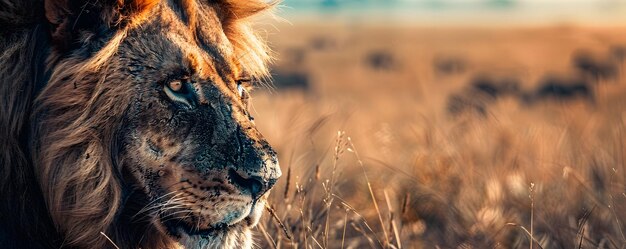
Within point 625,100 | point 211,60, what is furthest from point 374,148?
point 211,60

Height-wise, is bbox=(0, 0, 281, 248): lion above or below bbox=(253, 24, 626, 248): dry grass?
above

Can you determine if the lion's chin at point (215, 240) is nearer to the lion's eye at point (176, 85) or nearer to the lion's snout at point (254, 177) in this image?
the lion's snout at point (254, 177)

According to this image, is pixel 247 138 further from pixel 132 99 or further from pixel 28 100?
pixel 28 100

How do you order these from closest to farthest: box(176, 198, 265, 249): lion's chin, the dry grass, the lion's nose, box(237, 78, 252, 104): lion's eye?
the lion's nose < box(176, 198, 265, 249): lion's chin < box(237, 78, 252, 104): lion's eye < the dry grass

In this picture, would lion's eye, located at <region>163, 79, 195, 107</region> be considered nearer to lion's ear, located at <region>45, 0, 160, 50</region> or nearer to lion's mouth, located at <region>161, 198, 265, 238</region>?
lion's ear, located at <region>45, 0, 160, 50</region>

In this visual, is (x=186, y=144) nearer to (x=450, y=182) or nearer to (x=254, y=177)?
(x=254, y=177)

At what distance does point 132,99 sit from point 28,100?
36cm

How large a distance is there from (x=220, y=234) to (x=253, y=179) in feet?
0.85

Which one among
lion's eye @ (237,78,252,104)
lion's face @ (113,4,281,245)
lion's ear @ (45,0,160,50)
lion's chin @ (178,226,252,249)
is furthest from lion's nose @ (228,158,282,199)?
lion's ear @ (45,0,160,50)

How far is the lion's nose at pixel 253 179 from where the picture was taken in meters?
3.23

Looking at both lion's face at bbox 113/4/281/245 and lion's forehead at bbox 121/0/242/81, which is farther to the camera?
lion's forehead at bbox 121/0/242/81

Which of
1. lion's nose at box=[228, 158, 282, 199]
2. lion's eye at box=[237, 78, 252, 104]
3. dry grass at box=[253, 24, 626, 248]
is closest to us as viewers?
lion's nose at box=[228, 158, 282, 199]

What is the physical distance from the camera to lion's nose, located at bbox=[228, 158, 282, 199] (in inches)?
127

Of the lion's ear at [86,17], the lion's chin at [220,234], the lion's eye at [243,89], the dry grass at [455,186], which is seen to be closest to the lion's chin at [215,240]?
the lion's chin at [220,234]
